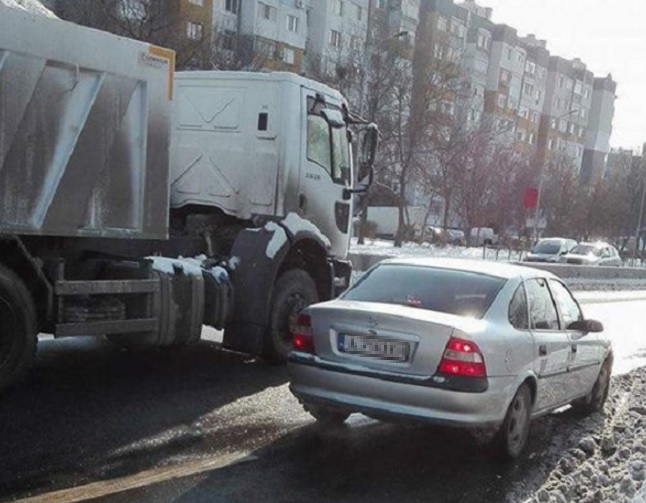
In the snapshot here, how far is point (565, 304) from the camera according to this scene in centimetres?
710

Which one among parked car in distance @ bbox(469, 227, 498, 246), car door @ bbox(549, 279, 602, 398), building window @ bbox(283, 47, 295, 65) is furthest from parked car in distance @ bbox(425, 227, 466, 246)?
car door @ bbox(549, 279, 602, 398)

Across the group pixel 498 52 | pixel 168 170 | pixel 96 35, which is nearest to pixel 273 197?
pixel 168 170

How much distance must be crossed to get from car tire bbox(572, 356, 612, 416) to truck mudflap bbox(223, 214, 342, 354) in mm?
3309

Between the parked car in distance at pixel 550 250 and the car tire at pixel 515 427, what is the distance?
29343 millimetres

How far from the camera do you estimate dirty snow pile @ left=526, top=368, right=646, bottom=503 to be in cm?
506

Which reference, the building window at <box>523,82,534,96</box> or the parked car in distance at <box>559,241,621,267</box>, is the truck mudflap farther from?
the building window at <box>523,82,534,96</box>

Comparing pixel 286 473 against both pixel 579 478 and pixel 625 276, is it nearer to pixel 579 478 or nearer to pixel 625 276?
pixel 579 478

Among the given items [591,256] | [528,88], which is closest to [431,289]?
[591,256]

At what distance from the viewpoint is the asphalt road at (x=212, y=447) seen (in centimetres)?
473

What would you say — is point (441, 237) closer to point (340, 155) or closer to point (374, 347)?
point (340, 155)

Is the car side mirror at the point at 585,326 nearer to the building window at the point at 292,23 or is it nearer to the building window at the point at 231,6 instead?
the building window at the point at 231,6

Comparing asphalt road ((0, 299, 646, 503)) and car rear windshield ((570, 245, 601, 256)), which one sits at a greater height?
asphalt road ((0, 299, 646, 503))

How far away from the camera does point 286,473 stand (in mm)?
5105

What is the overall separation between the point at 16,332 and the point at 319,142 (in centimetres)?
425
